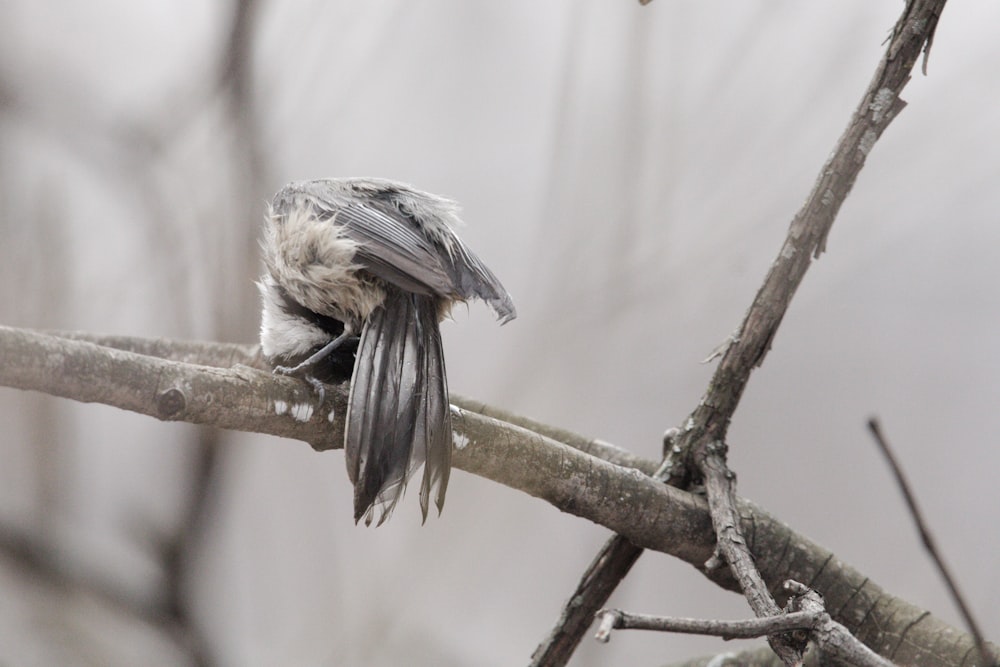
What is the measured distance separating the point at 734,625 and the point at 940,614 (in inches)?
77.2

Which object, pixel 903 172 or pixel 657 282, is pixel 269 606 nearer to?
pixel 657 282

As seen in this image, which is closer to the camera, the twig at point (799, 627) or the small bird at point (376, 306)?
the twig at point (799, 627)

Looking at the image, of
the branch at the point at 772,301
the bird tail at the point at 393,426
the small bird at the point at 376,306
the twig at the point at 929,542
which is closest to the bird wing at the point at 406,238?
the small bird at the point at 376,306

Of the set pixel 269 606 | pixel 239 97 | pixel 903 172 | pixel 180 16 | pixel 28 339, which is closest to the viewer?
pixel 28 339

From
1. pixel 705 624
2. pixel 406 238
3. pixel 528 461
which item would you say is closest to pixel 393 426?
pixel 528 461

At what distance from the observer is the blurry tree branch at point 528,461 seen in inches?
40.7

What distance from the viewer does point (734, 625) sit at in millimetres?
871

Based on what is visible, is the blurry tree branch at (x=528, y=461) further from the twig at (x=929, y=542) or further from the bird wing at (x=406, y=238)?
the twig at (x=929, y=542)

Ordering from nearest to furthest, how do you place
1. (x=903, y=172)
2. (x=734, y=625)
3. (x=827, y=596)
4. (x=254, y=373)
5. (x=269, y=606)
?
(x=734, y=625), (x=254, y=373), (x=827, y=596), (x=903, y=172), (x=269, y=606)

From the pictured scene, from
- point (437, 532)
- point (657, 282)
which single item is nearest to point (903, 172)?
point (657, 282)

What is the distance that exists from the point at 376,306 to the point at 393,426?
0.91ft

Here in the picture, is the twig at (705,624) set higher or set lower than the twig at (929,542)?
lower

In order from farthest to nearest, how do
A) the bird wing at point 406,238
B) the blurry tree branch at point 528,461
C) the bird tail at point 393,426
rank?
the bird wing at point 406,238 < the bird tail at point 393,426 < the blurry tree branch at point 528,461

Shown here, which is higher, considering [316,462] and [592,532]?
[592,532]
